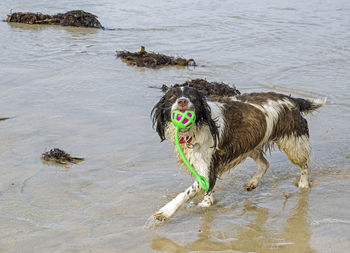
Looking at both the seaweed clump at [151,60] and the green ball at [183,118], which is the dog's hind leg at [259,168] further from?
the seaweed clump at [151,60]

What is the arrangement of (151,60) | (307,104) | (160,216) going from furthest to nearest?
(151,60), (307,104), (160,216)

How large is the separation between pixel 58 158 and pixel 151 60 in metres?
5.16

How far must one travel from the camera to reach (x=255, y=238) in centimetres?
443

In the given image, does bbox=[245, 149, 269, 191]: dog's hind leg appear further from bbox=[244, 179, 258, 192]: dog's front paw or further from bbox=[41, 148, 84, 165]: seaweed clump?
bbox=[41, 148, 84, 165]: seaweed clump

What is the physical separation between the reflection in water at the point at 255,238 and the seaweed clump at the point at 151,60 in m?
6.29

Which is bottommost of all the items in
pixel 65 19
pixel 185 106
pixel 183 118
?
pixel 183 118

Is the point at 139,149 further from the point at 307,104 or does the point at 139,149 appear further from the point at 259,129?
the point at 307,104

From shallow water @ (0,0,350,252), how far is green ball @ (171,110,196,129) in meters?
0.91

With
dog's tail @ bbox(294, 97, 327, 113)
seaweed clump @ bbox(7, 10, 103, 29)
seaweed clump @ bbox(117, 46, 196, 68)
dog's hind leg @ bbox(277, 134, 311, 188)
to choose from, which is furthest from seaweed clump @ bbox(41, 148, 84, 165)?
seaweed clump @ bbox(7, 10, 103, 29)

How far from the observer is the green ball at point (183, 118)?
4.48 meters

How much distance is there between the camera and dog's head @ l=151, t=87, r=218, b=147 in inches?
177

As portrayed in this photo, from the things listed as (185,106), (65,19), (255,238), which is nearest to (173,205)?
(255,238)

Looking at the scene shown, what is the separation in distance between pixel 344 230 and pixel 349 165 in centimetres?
183

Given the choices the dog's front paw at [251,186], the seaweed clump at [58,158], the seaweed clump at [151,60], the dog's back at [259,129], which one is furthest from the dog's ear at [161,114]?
the seaweed clump at [151,60]
